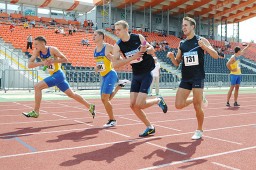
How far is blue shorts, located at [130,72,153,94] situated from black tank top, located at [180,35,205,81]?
26.2 inches

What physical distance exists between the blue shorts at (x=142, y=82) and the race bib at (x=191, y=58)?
70 centimetres

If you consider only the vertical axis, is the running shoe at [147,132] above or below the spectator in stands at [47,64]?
below

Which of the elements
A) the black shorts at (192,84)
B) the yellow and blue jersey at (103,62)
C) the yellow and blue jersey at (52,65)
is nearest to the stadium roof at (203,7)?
the yellow and blue jersey at (52,65)

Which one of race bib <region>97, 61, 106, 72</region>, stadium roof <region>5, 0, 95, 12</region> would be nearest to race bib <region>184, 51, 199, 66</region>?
race bib <region>97, 61, 106, 72</region>

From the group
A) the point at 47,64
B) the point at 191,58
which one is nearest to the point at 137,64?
the point at 191,58

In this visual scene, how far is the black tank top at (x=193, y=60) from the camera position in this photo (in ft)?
16.8

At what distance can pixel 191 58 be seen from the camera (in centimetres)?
515

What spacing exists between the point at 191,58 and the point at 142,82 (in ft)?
3.14

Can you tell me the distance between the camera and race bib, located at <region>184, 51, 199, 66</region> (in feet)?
16.8

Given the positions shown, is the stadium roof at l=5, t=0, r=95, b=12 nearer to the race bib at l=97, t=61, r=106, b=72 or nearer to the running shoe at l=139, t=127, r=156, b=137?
the race bib at l=97, t=61, r=106, b=72

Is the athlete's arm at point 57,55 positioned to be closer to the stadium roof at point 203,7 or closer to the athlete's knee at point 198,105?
the athlete's knee at point 198,105

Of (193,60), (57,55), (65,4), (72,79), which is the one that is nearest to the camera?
(193,60)

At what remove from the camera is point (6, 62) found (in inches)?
768

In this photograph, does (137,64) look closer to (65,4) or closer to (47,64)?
(47,64)
